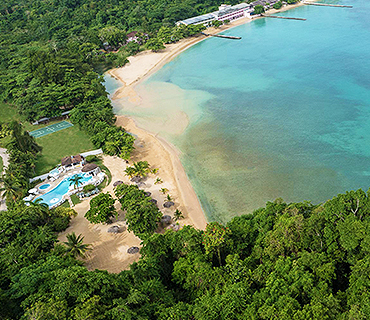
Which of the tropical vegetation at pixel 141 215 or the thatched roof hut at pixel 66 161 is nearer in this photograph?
the tropical vegetation at pixel 141 215

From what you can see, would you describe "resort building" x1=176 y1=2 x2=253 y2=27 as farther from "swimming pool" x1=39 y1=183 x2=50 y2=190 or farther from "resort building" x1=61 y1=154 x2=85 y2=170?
"swimming pool" x1=39 y1=183 x2=50 y2=190

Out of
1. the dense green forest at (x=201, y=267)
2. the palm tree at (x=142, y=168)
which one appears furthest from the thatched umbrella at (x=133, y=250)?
the palm tree at (x=142, y=168)

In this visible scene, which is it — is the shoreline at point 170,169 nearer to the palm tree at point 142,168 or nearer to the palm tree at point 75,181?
the palm tree at point 142,168

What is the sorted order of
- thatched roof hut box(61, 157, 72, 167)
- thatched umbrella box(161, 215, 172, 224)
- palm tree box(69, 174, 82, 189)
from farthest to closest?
1. thatched roof hut box(61, 157, 72, 167)
2. palm tree box(69, 174, 82, 189)
3. thatched umbrella box(161, 215, 172, 224)

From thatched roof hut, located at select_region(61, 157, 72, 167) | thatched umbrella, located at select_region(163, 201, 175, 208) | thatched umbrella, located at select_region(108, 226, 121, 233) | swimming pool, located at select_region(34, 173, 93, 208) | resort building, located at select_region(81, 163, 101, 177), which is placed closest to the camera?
thatched umbrella, located at select_region(108, 226, 121, 233)

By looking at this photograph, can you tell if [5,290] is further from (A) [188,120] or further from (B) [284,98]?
(B) [284,98]

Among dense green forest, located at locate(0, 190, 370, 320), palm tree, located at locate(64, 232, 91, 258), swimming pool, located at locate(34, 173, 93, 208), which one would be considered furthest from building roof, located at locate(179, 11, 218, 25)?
dense green forest, located at locate(0, 190, 370, 320)

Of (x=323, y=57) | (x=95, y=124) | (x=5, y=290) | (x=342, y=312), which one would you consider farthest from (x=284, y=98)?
(x=5, y=290)
